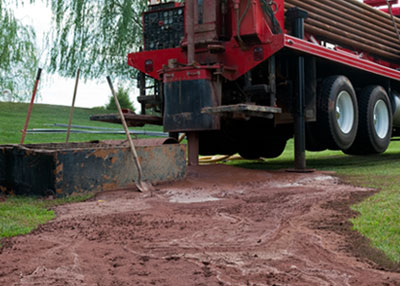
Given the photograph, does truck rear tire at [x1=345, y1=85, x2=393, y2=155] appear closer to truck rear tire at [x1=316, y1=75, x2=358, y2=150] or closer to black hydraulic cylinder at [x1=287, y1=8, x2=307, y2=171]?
truck rear tire at [x1=316, y1=75, x2=358, y2=150]

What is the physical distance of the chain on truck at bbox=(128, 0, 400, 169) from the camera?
761 centimetres

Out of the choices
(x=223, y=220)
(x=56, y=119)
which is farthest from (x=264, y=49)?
(x=56, y=119)

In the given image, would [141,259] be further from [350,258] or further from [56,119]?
[56,119]

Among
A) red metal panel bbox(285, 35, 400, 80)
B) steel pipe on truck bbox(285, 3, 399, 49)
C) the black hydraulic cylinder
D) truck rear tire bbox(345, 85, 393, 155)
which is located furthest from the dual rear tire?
steel pipe on truck bbox(285, 3, 399, 49)

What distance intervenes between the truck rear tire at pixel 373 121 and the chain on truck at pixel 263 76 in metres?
0.02

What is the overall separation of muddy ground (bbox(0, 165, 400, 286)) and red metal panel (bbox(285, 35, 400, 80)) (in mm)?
2722

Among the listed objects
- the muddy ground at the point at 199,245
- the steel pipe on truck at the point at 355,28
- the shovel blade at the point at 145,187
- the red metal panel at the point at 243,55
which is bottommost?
the muddy ground at the point at 199,245

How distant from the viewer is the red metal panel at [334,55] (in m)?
7.72

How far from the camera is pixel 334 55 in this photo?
885cm

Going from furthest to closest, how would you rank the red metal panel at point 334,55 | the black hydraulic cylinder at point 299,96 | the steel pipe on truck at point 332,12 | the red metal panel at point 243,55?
the steel pipe on truck at point 332,12 → the black hydraulic cylinder at point 299,96 → the red metal panel at point 334,55 → the red metal panel at point 243,55

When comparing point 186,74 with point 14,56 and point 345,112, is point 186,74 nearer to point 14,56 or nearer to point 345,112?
point 345,112

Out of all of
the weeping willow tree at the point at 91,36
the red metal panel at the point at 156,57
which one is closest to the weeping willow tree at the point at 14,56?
the weeping willow tree at the point at 91,36

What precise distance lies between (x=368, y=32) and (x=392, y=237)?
28.3ft

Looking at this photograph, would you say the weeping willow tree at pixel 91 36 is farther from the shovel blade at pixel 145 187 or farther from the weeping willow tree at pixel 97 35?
the shovel blade at pixel 145 187
